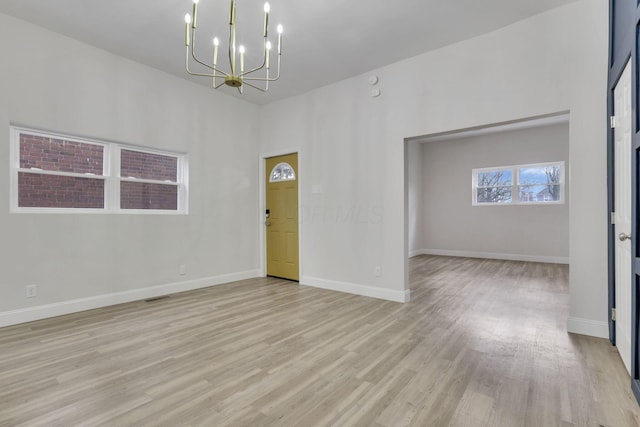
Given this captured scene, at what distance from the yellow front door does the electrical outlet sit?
10.5 feet

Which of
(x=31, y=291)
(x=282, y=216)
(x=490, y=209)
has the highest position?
(x=490, y=209)

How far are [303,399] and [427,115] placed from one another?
11.1ft

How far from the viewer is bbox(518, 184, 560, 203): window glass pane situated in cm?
705

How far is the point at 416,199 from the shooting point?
855cm

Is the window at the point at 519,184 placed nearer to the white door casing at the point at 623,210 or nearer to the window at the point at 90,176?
the white door casing at the point at 623,210

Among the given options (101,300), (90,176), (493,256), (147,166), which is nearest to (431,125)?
(147,166)

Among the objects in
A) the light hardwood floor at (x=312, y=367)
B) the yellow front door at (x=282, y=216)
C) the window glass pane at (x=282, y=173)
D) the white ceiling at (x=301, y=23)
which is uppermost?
the white ceiling at (x=301, y=23)

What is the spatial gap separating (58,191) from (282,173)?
310 centimetres

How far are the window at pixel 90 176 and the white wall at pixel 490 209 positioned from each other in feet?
22.0

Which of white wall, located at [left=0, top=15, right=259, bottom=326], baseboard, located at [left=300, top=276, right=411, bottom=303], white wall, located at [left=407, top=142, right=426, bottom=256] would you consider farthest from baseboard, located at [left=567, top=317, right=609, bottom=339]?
white wall, located at [left=407, top=142, right=426, bottom=256]

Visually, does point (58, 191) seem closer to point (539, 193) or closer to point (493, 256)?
point (493, 256)

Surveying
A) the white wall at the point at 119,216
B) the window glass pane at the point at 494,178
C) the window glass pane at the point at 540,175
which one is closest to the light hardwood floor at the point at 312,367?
the white wall at the point at 119,216

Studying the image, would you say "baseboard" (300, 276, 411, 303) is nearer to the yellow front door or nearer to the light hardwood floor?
the light hardwood floor

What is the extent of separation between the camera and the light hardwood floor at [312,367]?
5.75ft
